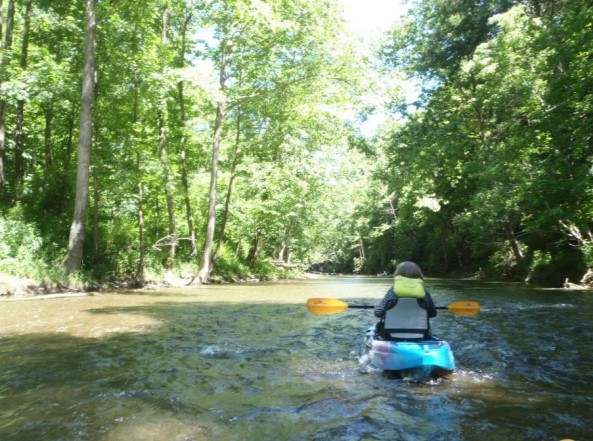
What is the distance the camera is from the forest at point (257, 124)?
14.7 m

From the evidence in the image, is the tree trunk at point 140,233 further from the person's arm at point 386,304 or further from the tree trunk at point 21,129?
the person's arm at point 386,304

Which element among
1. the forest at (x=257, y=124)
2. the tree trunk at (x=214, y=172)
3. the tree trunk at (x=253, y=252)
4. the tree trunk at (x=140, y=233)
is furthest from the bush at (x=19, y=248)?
the tree trunk at (x=253, y=252)

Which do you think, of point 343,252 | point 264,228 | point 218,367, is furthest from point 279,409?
point 343,252

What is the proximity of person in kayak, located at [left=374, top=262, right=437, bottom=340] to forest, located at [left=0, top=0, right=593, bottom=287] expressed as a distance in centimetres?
908

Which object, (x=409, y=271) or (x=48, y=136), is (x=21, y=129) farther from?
(x=409, y=271)

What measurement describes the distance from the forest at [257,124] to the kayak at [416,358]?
9775mm

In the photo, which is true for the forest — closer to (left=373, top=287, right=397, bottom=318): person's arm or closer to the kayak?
(left=373, top=287, right=397, bottom=318): person's arm

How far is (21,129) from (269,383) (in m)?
16.1

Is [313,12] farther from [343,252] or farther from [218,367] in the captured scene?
[343,252]

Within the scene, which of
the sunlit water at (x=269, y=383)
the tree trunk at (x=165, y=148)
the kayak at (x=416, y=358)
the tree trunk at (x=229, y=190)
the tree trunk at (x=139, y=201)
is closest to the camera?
the sunlit water at (x=269, y=383)

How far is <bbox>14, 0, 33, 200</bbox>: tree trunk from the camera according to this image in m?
15.5

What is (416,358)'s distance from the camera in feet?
16.6

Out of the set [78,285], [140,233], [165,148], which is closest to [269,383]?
[78,285]

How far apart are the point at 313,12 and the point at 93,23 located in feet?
28.5
